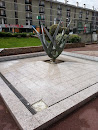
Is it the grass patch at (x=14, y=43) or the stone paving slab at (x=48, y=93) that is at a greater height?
the grass patch at (x=14, y=43)

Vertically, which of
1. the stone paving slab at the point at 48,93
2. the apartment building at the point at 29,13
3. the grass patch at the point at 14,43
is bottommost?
the stone paving slab at the point at 48,93

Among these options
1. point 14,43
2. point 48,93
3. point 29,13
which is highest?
point 29,13

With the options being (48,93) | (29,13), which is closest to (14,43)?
(48,93)

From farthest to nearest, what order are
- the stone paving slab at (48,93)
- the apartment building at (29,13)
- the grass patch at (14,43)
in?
→ the apartment building at (29,13) < the grass patch at (14,43) < the stone paving slab at (48,93)

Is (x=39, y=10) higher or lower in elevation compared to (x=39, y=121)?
higher

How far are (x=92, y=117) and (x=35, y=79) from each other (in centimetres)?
283

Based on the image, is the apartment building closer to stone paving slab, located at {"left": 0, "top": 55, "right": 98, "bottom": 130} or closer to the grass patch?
the grass patch

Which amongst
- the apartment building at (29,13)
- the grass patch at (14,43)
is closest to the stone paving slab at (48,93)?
the grass patch at (14,43)

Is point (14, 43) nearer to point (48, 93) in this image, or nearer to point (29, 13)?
point (48, 93)

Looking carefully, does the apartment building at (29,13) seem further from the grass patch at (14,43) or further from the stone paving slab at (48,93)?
the stone paving slab at (48,93)

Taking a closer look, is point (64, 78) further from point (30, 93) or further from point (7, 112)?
point (7, 112)

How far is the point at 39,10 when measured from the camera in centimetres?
3519

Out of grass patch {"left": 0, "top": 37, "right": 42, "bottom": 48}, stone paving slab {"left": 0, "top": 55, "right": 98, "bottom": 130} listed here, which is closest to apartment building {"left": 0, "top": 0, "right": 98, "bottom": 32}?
grass patch {"left": 0, "top": 37, "right": 42, "bottom": 48}

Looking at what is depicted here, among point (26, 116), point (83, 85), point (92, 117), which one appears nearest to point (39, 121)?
point (26, 116)
